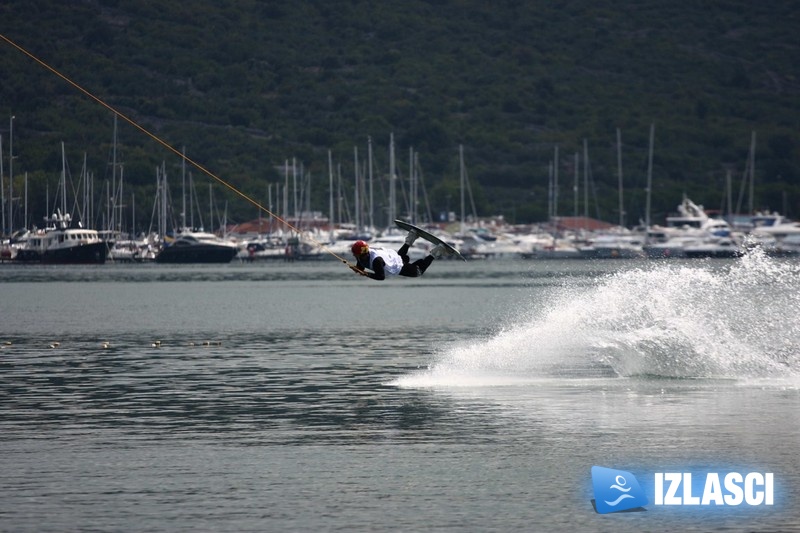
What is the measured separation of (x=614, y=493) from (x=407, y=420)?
8.58m

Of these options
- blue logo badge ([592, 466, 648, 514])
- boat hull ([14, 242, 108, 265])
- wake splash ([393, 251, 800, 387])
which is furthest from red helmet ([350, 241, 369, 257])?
boat hull ([14, 242, 108, 265])

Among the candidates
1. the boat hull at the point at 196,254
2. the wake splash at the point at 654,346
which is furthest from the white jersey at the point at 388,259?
the boat hull at the point at 196,254

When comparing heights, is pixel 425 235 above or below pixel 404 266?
above

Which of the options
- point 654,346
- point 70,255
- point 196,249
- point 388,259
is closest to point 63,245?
point 70,255

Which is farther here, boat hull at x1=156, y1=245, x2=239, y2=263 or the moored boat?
boat hull at x1=156, y1=245, x2=239, y2=263

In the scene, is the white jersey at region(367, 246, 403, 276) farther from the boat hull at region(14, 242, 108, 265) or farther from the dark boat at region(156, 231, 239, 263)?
the dark boat at region(156, 231, 239, 263)

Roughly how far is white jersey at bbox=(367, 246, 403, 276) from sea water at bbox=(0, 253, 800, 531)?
291 centimetres

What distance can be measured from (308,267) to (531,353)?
12915 centimetres

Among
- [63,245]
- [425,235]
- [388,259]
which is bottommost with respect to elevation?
[63,245]

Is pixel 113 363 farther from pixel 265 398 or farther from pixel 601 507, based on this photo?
pixel 601 507

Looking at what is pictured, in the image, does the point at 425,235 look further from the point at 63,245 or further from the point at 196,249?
the point at 196,249

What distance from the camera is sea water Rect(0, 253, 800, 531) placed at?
68.3 feet

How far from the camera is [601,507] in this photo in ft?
68.1

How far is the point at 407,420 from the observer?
28.8 meters
